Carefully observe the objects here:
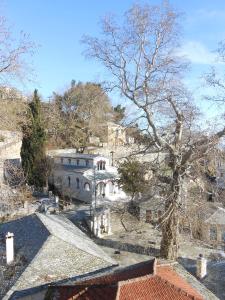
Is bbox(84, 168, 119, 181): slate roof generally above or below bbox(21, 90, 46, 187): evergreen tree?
below

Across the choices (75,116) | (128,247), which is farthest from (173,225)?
(75,116)

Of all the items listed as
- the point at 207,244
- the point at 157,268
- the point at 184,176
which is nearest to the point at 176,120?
the point at 184,176

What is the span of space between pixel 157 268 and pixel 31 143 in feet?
91.4

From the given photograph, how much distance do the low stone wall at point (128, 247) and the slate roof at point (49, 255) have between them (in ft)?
21.4

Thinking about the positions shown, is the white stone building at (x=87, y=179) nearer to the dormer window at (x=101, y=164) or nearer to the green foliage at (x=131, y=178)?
the dormer window at (x=101, y=164)

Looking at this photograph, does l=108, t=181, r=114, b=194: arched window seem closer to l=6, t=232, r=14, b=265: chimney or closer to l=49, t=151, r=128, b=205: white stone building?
l=49, t=151, r=128, b=205: white stone building

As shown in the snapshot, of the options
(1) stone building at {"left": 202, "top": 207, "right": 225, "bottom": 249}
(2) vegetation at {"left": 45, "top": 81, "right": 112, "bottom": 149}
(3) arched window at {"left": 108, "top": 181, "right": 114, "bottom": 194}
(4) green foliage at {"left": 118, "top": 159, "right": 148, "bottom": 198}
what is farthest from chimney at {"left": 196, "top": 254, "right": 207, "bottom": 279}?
(2) vegetation at {"left": 45, "top": 81, "right": 112, "bottom": 149}

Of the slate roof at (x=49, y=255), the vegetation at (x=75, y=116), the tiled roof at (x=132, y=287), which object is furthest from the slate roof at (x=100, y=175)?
the tiled roof at (x=132, y=287)

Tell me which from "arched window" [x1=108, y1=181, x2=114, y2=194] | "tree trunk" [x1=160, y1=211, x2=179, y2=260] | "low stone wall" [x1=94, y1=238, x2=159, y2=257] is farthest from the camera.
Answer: "arched window" [x1=108, y1=181, x2=114, y2=194]

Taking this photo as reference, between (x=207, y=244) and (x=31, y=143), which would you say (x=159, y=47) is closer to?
(x=207, y=244)

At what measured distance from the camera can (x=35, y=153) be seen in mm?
39344

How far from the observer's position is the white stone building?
38.8 m

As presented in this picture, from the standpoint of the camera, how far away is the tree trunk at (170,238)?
22.2 metres

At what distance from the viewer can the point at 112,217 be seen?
33.2 meters
